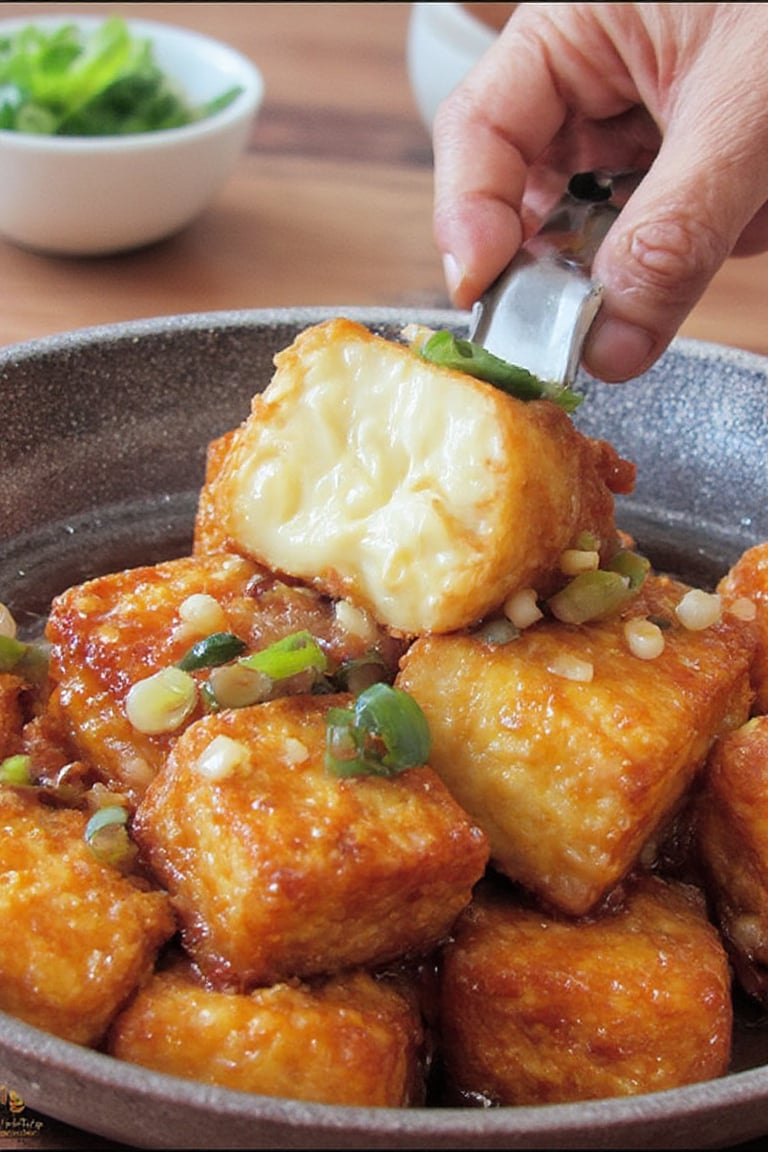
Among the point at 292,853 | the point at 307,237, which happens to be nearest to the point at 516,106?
the point at 307,237

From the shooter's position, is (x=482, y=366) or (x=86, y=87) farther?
(x=86, y=87)

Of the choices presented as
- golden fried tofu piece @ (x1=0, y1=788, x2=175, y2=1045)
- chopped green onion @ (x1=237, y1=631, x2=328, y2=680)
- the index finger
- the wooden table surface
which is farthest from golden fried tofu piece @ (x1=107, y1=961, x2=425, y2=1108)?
the wooden table surface

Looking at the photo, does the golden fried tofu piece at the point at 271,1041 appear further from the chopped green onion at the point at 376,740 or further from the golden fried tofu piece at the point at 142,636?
the golden fried tofu piece at the point at 142,636

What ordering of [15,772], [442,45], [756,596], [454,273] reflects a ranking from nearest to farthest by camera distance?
[15,772]
[756,596]
[454,273]
[442,45]

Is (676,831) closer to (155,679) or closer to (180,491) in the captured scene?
(155,679)

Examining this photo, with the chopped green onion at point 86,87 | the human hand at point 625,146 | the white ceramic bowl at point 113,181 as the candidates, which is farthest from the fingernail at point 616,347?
the chopped green onion at point 86,87

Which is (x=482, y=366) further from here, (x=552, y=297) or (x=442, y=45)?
(x=442, y=45)
